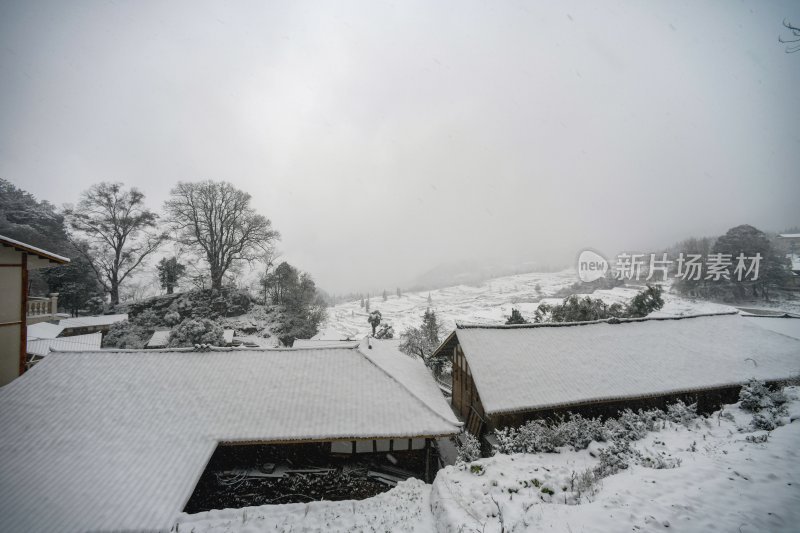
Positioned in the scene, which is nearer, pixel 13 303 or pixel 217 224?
pixel 13 303

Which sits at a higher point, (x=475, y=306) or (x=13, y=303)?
(x=13, y=303)

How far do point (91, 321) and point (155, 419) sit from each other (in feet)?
92.3

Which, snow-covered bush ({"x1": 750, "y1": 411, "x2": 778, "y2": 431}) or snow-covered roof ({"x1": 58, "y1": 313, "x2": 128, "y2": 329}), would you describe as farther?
snow-covered roof ({"x1": 58, "y1": 313, "x2": 128, "y2": 329})

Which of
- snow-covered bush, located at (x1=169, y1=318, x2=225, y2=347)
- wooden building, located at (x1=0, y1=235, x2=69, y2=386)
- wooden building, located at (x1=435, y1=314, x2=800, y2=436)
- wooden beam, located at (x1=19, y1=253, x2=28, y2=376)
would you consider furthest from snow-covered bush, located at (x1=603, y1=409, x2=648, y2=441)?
snow-covered bush, located at (x1=169, y1=318, x2=225, y2=347)

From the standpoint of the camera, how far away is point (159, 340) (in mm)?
26750

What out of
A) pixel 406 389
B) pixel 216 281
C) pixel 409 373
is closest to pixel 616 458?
pixel 406 389

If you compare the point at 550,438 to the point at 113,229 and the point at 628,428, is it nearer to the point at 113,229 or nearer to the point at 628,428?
the point at 628,428

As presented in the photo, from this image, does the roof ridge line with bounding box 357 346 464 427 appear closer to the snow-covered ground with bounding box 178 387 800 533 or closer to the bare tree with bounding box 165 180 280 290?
the snow-covered ground with bounding box 178 387 800 533

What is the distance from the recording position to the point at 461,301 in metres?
83.8

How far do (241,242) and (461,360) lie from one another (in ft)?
86.1

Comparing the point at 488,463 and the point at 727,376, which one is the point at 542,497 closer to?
the point at 488,463

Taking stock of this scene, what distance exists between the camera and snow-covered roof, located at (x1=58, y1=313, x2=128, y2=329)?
27.9 m

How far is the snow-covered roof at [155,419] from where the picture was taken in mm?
7336

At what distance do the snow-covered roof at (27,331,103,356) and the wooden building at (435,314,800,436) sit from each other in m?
26.1
